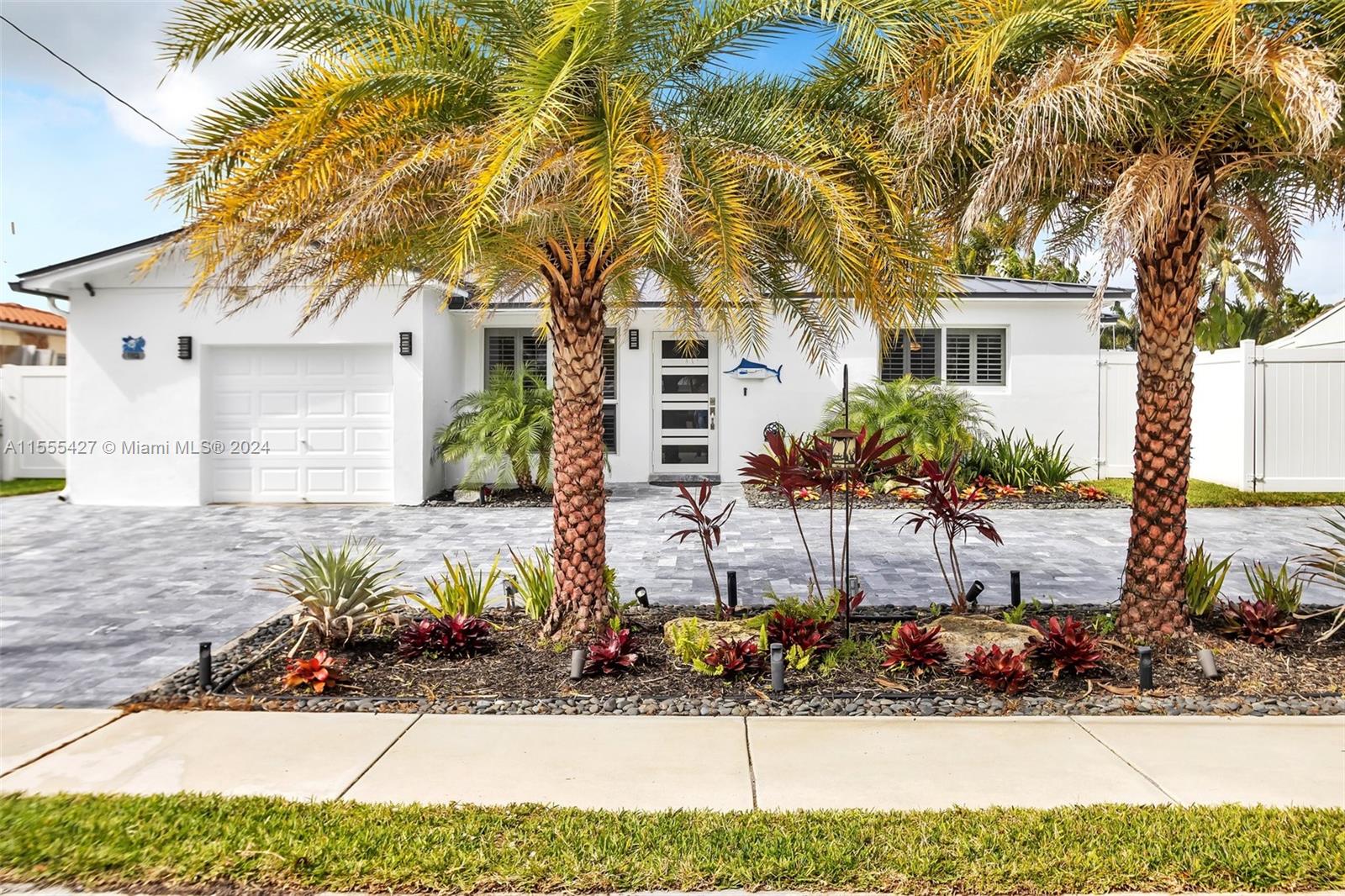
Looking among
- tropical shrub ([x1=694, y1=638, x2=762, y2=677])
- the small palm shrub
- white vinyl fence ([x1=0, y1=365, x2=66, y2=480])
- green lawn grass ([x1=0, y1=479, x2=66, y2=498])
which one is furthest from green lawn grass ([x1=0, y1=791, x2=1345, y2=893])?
white vinyl fence ([x1=0, y1=365, x2=66, y2=480])

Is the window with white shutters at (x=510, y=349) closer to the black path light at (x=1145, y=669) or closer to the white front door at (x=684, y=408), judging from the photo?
the white front door at (x=684, y=408)

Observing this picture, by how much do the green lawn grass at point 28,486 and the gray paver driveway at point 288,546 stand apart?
1.06 meters

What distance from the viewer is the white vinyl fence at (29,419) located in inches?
635

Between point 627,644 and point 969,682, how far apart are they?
2.05 metres

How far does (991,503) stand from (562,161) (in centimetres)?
987

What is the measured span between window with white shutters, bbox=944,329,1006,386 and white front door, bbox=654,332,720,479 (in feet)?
13.5

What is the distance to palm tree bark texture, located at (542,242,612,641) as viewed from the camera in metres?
5.75

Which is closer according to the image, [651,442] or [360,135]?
[360,135]

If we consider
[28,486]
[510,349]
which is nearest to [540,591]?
[510,349]

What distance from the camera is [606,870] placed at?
3031mm

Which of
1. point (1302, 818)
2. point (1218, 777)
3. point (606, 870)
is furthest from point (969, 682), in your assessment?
point (606, 870)

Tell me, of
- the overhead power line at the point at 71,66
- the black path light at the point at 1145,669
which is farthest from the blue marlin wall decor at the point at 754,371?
the black path light at the point at 1145,669

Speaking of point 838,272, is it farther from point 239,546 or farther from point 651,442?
point 651,442

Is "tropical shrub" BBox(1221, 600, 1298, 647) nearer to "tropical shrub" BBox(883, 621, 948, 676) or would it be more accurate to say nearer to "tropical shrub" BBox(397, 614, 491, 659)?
"tropical shrub" BBox(883, 621, 948, 676)
